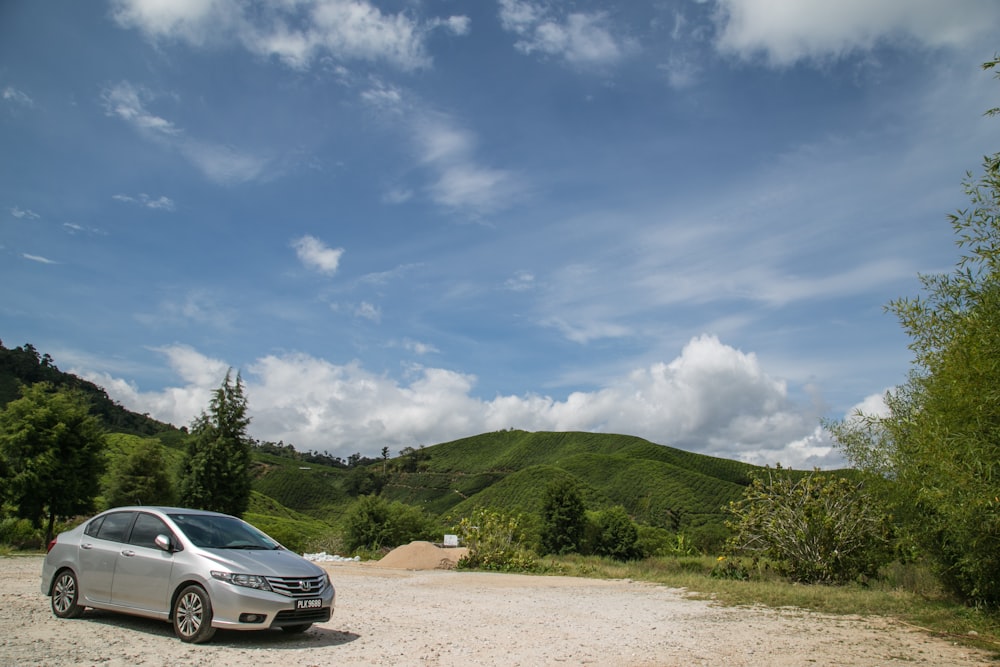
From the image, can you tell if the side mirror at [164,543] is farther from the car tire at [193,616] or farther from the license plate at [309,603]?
the license plate at [309,603]

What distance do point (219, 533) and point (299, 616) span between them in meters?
1.66

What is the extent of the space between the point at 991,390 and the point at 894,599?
26.8 ft

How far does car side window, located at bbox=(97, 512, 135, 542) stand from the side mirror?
0.83 meters

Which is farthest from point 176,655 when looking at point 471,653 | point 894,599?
point 894,599

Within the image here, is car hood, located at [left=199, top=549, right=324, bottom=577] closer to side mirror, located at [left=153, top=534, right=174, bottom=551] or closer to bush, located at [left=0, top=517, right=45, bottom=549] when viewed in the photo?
side mirror, located at [left=153, top=534, right=174, bottom=551]

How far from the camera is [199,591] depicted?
7312mm

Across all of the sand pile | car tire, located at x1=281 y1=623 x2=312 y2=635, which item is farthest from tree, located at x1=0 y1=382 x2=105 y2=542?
car tire, located at x1=281 y1=623 x2=312 y2=635

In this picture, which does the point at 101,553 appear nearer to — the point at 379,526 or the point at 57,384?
the point at 379,526

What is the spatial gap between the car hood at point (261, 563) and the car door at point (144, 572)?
61 cm

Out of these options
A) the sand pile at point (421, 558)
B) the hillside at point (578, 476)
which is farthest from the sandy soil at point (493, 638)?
the hillside at point (578, 476)

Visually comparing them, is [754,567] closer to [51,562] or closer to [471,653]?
[471,653]

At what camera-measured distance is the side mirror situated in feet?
25.3

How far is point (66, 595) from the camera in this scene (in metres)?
8.35

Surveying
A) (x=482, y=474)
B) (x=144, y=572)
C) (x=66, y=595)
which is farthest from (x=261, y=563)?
(x=482, y=474)
